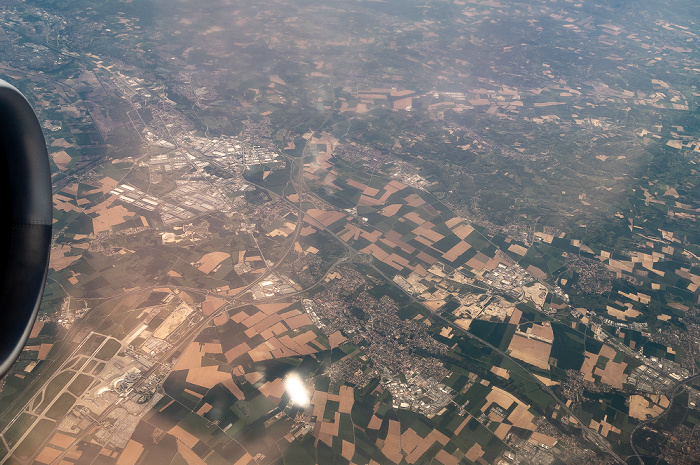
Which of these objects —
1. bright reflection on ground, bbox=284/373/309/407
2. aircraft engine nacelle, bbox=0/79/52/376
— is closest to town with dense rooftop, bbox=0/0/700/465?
bright reflection on ground, bbox=284/373/309/407

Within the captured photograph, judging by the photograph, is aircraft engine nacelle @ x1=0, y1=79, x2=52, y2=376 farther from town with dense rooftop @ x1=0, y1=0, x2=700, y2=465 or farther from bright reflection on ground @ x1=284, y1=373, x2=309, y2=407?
bright reflection on ground @ x1=284, y1=373, x2=309, y2=407

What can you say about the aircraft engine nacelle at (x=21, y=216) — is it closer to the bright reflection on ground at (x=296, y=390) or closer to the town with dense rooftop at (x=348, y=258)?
the town with dense rooftop at (x=348, y=258)

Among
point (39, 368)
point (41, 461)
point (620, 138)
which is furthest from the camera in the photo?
point (620, 138)

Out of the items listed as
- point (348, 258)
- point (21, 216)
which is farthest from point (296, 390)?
point (21, 216)

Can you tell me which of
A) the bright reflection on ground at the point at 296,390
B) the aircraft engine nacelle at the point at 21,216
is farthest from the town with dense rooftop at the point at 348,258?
the aircraft engine nacelle at the point at 21,216

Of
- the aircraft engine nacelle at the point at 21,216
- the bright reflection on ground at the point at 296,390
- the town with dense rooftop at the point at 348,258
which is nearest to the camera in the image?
the aircraft engine nacelle at the point at 21,216

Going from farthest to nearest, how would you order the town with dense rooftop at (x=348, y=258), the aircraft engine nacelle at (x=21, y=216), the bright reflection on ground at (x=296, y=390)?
1. the bright reflection on ground at (x=296, y=390)
2. the town with dense rooftop at (x=348, y=258)
3. the aircraft engine nacelle at (x=21, y=216)

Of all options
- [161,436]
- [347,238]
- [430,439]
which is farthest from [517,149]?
[161,436]

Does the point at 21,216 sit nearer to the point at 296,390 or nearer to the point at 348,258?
the point at 296,390

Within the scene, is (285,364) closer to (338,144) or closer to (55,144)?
(338,144)
